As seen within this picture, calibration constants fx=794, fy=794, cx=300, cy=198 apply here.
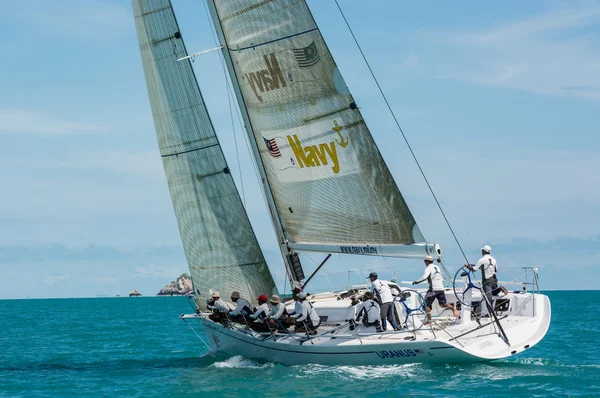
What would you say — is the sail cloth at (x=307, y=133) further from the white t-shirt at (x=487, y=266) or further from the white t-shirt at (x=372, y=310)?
Result: the white t-shirt at (x=372, y=310)

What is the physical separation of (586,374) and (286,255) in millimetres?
6884

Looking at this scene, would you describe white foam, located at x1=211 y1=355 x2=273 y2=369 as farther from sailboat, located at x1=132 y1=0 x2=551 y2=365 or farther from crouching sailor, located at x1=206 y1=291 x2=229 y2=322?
crouching sailor, located at x1=206 y1=291 x2=229 y2=322

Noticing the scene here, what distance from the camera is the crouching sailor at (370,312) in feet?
50.3

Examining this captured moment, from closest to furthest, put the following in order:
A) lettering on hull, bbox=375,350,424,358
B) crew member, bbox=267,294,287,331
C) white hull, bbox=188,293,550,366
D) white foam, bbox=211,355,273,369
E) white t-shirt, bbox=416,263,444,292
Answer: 1. white hull, bbox=188,293,550,366
2. lettering on hull, bbox=375,350,424,358
3. white t-shirt, bbox=416,263,444,292
4. crew member, bbox=267,294,287,331
5. white foam, bbox=211,355,273,369

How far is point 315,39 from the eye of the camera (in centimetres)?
1744

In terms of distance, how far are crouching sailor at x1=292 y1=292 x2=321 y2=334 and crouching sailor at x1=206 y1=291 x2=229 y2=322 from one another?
2.36 meters

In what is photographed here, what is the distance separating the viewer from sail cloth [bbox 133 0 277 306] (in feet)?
62.7

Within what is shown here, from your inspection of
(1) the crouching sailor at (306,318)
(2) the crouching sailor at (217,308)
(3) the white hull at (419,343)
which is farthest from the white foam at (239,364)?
(1) the crouching sailor at (306,318)

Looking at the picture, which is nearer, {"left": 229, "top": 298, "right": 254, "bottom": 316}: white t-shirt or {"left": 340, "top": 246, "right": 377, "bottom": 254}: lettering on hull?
{"left": 340, "top": 246, "right": 377, "bottom": 254}: lettering on hull

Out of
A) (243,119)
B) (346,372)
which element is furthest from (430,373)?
(243,119)

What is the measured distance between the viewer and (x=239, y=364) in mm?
17359

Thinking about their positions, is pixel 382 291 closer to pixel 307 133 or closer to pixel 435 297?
pixel 435 297

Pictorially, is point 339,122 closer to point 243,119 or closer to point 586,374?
point 243,119

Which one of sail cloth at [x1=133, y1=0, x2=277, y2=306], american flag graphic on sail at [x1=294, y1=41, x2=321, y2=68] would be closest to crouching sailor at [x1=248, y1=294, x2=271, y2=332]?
sail cloth at [x1=133, y1=0, x2=277, y2=306]
